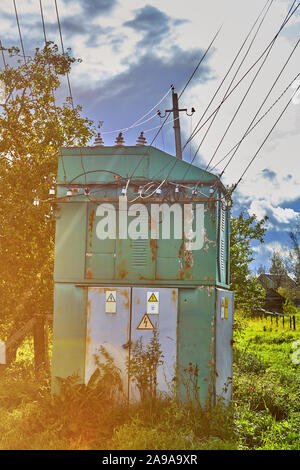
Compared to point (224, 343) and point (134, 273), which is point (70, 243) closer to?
point (134, 273)

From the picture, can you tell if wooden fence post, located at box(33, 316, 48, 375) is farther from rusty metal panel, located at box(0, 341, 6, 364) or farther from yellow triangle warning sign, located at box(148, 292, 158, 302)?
yellow triangle warning sign, located at box(148, 292, 158, 302)

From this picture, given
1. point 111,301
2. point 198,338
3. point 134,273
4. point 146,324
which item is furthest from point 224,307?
point 111,301

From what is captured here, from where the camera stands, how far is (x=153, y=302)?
9.47 meters

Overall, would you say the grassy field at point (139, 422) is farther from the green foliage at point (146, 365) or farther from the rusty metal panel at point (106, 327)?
the rusty metal panel at point (106, 327)

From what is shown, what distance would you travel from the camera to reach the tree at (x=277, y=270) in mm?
82000

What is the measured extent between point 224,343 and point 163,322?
1391 mm

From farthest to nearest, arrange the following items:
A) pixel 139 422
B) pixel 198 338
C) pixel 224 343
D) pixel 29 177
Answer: pixel 29 177
pixel 224 343
pixel 198 338
pixel 139 422

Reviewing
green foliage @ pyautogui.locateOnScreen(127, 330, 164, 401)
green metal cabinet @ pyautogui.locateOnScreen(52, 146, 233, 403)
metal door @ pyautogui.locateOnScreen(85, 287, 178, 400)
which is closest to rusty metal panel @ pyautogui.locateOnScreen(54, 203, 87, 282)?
green metal cabinet @ pyautogui.locateOnScreen(52, 146, 233, 403)

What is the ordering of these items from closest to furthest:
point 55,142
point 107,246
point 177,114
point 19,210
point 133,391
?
point 133,391 < point 107,246 < point 19,210 < point 55,142 < point 177,114

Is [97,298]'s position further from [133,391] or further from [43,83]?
[43,83]

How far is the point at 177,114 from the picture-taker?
1847 cm
